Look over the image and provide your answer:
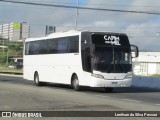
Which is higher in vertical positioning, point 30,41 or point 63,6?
point 63,6

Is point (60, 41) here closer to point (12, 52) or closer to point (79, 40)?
point (79, 40)

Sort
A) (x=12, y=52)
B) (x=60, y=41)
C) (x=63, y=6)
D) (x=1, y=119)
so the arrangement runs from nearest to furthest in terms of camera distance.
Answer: (x=1, y=119), (x=60, y=41), (x=63, y=6), (x=12, y=52)

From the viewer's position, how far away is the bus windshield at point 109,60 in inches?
967

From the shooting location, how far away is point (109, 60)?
2461 centimetres

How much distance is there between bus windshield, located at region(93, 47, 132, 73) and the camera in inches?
967

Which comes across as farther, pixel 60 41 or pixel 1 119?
pixel 60 41

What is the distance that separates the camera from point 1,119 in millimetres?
11703

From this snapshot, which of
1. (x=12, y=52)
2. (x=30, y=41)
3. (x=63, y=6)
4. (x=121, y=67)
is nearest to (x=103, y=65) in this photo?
(x=121, y=67)

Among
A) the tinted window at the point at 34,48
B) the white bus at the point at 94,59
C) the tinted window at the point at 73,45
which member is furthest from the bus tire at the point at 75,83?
the tinted window at the point at 34,48

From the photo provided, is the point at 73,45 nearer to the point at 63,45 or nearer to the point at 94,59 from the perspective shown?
the point at 63,45

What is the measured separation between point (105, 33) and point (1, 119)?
46.5 ft

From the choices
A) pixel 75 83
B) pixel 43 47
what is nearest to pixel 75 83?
pixel 75 83

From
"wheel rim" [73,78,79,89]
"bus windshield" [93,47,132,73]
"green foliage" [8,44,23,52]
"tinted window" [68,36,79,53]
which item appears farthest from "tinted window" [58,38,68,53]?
"green foliage" [8,44,23,52]

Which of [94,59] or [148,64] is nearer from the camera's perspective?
[94,59]
